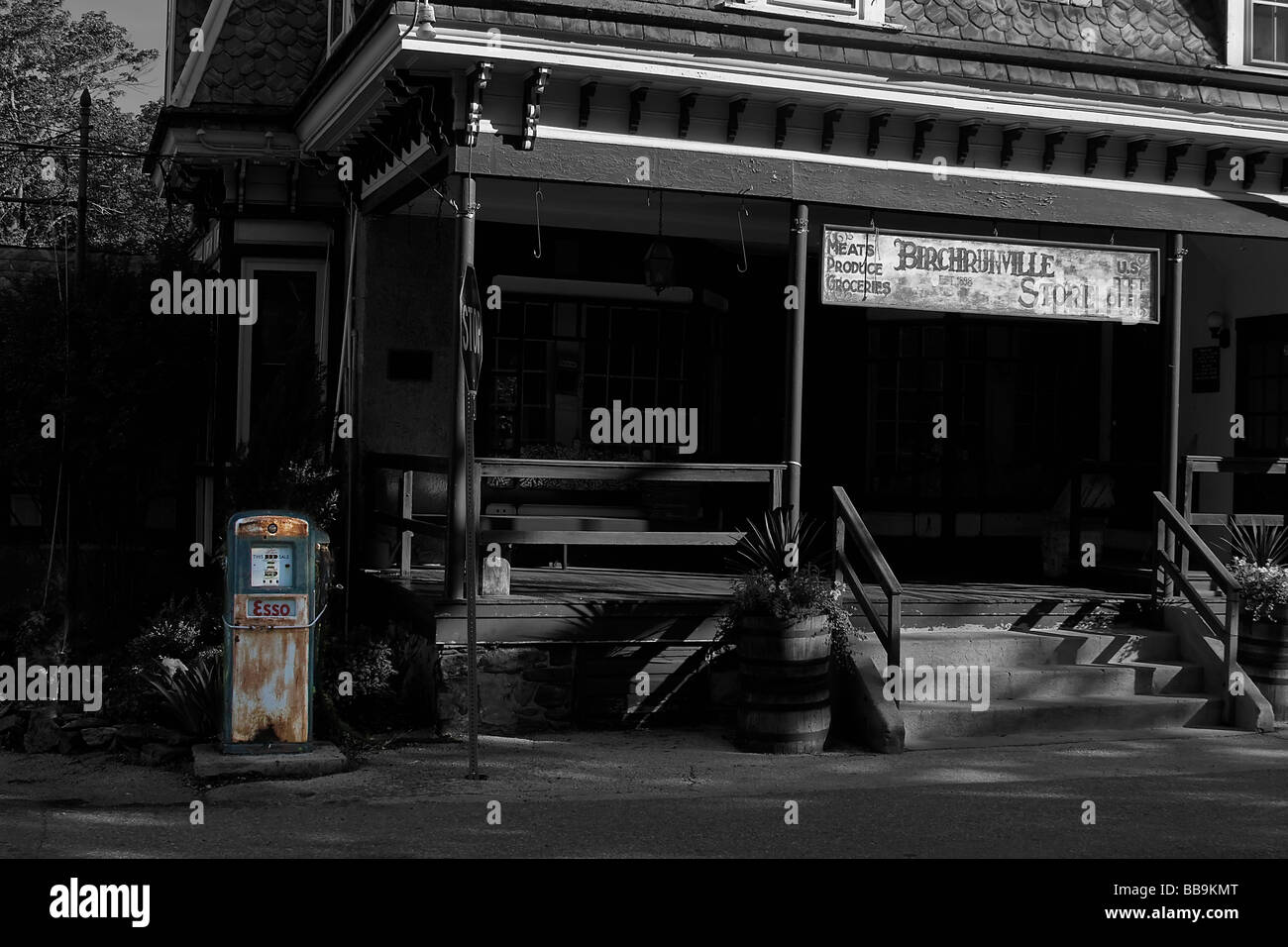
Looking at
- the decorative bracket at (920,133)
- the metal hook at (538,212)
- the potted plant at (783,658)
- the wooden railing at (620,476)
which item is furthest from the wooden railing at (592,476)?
the decorative bracket at (920,133)

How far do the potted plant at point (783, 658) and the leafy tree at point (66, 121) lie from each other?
14452mm

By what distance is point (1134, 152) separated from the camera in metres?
10.7

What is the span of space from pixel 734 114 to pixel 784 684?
3.86 m

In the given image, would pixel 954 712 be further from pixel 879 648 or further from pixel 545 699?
pixel 545 699

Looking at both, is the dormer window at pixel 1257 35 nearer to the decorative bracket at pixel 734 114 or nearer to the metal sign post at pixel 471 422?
the decorative bracket at pixel 734 114

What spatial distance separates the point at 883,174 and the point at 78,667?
21.6ft

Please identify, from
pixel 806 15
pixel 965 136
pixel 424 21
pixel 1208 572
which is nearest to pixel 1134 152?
pixel 965 136

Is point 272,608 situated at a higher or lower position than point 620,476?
lower

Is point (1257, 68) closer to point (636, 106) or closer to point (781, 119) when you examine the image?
point (781, 119)

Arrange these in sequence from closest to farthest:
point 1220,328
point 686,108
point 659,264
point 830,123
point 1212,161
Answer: point 686,108
point 830,123
point 1212,161
point 659,264
point 1220,328

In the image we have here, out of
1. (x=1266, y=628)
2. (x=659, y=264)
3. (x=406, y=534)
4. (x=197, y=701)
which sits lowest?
(x=197, y=701)

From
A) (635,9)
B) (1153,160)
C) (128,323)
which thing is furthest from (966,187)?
(128,323)

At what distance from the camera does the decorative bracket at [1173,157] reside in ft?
35.2

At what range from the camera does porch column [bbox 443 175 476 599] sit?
8.97 metres
